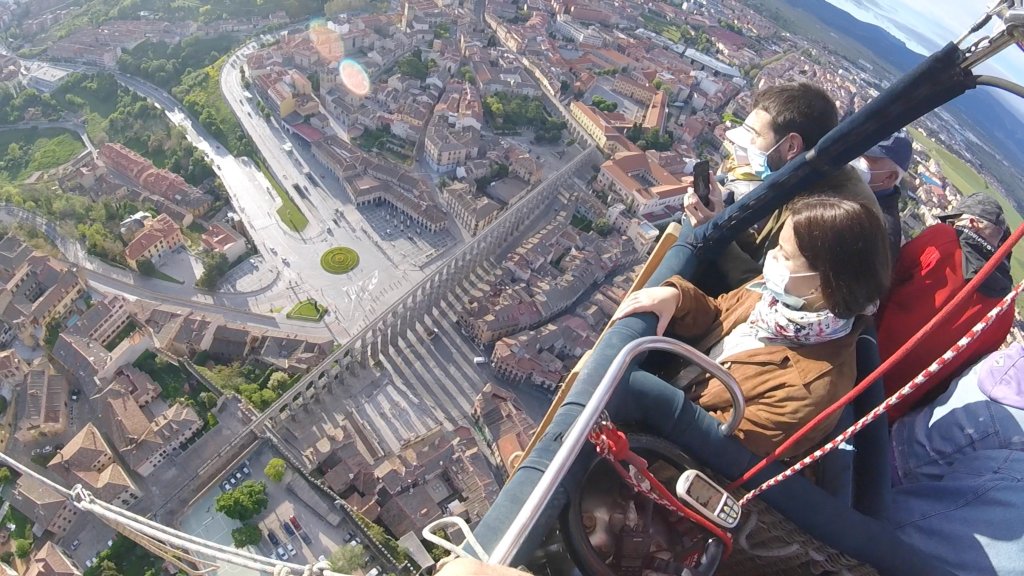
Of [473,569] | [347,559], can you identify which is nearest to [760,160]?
[473,569]

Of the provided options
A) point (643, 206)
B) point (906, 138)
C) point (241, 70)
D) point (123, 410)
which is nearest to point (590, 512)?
point (906, 138)

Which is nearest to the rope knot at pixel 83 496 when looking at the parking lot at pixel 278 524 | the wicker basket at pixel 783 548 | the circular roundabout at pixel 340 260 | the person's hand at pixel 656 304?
the person's hand at pixel 656 304

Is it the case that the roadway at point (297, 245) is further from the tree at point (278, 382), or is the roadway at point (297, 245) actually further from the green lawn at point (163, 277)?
the tree at point (278, 382)

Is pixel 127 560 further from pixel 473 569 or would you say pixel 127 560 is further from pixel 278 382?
pixel 473 569

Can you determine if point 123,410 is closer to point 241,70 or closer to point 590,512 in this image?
point 590,512

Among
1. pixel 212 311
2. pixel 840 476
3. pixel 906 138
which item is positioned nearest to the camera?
pixel 840 476

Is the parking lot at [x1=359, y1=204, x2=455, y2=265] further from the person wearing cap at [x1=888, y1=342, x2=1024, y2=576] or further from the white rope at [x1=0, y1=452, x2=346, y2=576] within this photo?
the person wearing cap at [x1=888, y1=342, x2=1024, y2=576]
